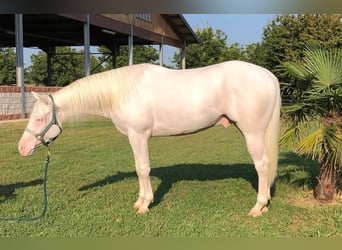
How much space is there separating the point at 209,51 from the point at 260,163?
93.0 ft

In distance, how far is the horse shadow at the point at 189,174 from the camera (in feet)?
18.7

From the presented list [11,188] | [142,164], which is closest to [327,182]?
[142,164]

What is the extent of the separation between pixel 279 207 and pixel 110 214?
1.98 m

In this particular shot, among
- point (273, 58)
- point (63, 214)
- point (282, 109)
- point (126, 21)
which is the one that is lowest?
point (63, 214)

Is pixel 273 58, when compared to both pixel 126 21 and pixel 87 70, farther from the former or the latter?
pixel 87 70

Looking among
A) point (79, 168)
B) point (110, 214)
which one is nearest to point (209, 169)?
point (79, 168)

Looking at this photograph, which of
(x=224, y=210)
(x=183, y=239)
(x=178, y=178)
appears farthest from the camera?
(x=178, y=178)

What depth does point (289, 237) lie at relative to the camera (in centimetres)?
376

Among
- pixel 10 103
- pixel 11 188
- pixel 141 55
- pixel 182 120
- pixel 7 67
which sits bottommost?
pixel 11 188

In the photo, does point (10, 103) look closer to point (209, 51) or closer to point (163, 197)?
point (163, 197)

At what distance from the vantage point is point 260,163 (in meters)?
4.39

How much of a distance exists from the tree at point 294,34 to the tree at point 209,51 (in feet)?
19.0

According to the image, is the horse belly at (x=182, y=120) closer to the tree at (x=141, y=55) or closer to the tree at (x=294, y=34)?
the tree at (x=294, y=34)

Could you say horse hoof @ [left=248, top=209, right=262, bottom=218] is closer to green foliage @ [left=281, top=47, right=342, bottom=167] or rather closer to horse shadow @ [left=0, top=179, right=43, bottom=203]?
green foliage @ [left=281, top=47, right=342, bottom=167]
